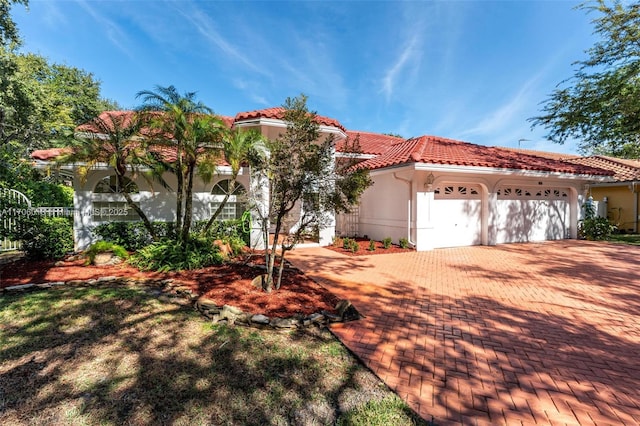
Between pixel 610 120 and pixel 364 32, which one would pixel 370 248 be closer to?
pixel 364 32

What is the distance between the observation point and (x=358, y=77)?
1684cm

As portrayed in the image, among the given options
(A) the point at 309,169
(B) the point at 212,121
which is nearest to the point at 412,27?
(B) the point at 212,121

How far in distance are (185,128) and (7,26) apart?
20.2 metres

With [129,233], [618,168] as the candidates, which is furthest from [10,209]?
[618,168]

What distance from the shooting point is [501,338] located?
4.15 metres

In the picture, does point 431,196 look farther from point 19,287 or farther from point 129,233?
point 19,287

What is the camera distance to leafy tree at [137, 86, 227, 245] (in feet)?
25.3

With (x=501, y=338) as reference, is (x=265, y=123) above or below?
above

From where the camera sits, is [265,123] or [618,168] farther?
[618,168]

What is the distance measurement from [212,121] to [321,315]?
6.47 m

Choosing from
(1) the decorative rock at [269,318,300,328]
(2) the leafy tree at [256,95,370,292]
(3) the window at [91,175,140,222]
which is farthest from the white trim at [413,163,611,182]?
(3) the window at [91,175,140,222]

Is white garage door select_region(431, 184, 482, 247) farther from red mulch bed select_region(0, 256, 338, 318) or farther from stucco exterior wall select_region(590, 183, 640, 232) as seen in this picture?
stucco exterior wall select_region(590, 183, 640, 232)

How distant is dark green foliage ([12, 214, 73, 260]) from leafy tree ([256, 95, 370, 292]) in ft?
25.8

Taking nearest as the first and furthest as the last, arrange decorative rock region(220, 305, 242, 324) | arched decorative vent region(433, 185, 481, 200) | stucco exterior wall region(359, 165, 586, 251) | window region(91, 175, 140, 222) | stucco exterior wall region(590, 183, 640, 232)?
1. decorative rock region(220, 305, 242, 324)
2. window region(91, 175, 140, 222)
3. stucco exterior wall region(359, 165, 586, 251)
4. arched decorative vent region(433, 185, 481, 200)
5. stucco exterior wall region(590, 183, 640, 232)
